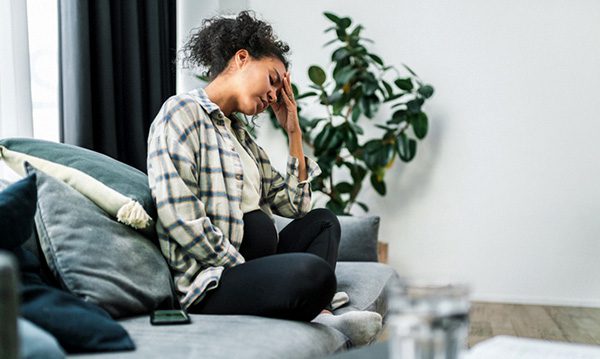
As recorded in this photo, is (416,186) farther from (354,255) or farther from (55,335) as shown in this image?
(55,335)

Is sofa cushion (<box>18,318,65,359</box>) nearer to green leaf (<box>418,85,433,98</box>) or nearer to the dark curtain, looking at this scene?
the dark curtain

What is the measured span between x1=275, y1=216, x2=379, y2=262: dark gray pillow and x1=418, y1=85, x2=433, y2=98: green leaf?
4.25 ft

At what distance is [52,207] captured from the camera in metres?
1.38

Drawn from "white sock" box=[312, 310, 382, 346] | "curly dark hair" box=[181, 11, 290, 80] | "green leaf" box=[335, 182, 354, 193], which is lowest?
"green leaf" box=[335, 182, 354, 193]

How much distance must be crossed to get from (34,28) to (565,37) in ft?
8.45

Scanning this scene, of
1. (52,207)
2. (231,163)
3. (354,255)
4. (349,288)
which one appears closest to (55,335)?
(52,207)

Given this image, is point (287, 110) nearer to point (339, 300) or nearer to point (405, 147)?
point (339, 300)

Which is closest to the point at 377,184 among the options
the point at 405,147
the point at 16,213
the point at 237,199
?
the point at 405,147

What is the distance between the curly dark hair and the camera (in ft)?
6.32

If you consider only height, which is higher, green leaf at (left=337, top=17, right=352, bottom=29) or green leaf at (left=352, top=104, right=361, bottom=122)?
green leaf at (left=337, top=17, right=352, bottom=29)

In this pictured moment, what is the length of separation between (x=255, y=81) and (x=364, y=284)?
672mm

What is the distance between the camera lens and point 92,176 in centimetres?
156

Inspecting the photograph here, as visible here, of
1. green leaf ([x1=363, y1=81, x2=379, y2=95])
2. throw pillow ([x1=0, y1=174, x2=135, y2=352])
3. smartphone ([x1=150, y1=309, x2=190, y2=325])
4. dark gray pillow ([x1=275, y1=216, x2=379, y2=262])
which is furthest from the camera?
green leaf ([x1=363, y1=81, x2=379, y2=95])

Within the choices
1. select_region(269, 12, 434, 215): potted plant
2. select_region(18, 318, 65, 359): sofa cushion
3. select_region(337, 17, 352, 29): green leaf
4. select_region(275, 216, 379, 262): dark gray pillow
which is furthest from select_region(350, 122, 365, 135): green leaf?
select_region(18, 318, 65, 359): sofa cushion
